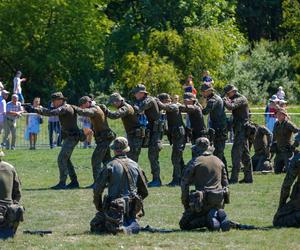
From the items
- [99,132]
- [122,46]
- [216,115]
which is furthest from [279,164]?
[122,46]

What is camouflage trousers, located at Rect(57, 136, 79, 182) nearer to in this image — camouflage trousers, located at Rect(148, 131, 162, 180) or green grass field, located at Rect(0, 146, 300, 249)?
green grass field, located at Rect(0, 146, 300, 249)

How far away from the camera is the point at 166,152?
111 feet

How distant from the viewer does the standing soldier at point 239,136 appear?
2623 cm

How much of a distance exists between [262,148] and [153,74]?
16.5m

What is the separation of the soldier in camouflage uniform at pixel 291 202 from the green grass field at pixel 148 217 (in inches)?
13.9

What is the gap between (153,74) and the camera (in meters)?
45.3

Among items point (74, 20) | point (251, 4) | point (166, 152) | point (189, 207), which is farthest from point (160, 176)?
point (251, 4)

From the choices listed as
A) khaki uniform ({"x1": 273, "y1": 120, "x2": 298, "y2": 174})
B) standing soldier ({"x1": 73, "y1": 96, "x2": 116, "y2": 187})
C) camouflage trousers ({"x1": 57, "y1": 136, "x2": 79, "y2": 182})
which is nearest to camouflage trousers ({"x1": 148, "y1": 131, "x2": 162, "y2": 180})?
standing soldier ({"x1": 73, "y1": 96, "x2": 116, "y2": 187})

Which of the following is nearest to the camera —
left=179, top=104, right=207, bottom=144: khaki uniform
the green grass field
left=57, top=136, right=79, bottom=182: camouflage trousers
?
the green grass field

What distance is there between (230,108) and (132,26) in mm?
28442

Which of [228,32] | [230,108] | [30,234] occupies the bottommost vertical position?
[30,234]

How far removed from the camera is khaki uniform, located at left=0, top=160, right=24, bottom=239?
1827 centimetres

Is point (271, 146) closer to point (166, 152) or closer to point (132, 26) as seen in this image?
point (166, 152)

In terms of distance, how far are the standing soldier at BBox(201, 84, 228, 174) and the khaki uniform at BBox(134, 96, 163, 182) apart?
3.38 feet
